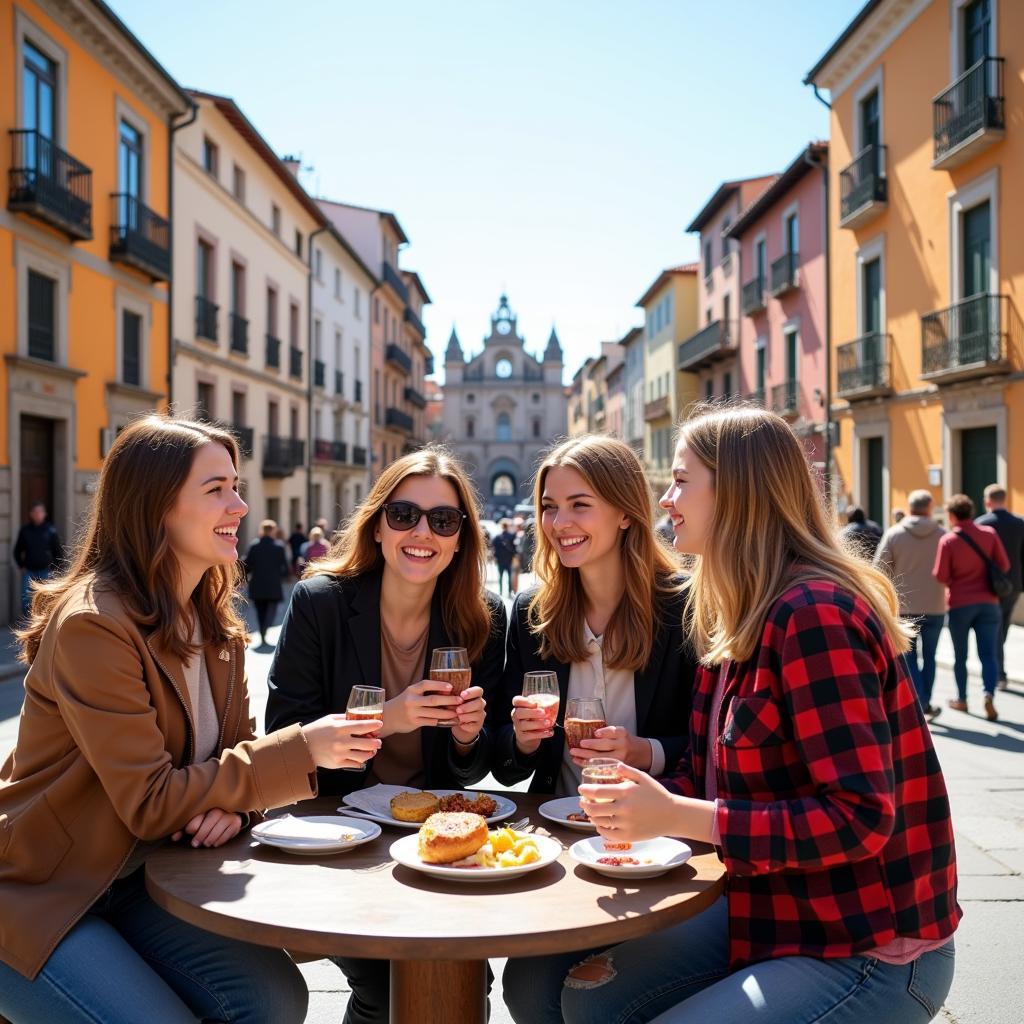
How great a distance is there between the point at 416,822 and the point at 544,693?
1.63 ft

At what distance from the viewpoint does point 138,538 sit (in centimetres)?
271

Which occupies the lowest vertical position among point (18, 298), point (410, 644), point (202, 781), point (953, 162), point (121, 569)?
point (202, 781)

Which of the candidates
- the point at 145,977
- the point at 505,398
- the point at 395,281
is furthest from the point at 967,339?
the point at 505,398

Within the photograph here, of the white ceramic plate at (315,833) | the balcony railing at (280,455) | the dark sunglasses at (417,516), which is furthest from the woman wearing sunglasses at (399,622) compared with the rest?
the balcony railing at (280,455)

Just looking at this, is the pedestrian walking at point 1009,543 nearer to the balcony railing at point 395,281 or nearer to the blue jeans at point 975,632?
the blue jeans at point 975,632

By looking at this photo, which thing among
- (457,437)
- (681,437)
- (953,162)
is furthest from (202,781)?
(457,437)

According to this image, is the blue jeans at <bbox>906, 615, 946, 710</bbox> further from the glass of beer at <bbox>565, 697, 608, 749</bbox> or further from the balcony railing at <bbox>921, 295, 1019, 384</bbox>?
the balcony railing at <bbox>921, 295, 1019, 384</bbox>

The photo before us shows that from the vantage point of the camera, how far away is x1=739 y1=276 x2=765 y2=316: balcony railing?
29.5 meters

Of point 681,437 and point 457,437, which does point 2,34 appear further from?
point 457,437

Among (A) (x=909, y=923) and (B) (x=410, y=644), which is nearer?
(A) (x=909, y=923)

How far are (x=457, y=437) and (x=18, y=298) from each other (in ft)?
263

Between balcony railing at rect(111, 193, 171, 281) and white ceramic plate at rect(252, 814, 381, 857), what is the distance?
17.5m

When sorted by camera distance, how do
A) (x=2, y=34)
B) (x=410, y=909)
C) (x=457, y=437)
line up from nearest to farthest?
(x=410, y=909) → (x=2, y=34) → (x=457, y=437)

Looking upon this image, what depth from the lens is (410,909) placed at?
209 centimetres
